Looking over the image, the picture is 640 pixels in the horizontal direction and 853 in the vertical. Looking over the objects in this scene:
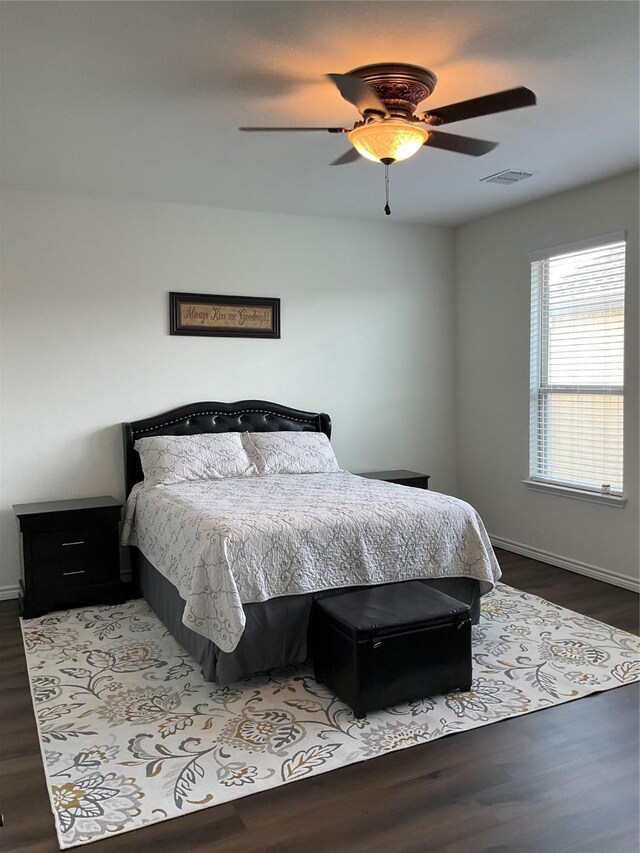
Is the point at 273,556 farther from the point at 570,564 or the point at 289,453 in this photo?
the point at 570,564

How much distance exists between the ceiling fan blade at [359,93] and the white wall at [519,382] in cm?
255

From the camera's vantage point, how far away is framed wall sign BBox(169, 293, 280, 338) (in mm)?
5125

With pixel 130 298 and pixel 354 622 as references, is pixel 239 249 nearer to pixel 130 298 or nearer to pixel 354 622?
pixel 130 298

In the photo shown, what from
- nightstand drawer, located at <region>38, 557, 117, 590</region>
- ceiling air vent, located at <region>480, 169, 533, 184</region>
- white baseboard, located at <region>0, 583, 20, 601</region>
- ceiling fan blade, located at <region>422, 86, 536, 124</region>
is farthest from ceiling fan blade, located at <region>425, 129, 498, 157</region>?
white baseboard, located at <region>0, 583, 20, 601</region>

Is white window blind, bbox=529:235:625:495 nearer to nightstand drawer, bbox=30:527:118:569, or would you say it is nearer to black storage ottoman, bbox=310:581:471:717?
black storage ottoman, bbox=310:581:471:717

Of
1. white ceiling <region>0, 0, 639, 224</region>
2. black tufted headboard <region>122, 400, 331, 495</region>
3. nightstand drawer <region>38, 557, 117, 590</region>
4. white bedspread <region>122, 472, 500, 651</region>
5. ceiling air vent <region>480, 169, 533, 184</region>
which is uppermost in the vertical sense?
ceiling air vent <region>480, 169, 533, 184</region>

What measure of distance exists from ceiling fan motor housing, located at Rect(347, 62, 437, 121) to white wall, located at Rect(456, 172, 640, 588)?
221 centimetres

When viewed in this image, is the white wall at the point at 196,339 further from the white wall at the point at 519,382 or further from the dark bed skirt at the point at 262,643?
the dark bed skirt at the point at 262,643

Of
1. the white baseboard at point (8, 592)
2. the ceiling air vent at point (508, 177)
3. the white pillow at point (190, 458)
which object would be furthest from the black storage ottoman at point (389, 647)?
the ceiling air vent at point (508, 177)

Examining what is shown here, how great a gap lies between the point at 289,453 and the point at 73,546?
159 centimetres

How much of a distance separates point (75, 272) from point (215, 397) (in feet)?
4.35

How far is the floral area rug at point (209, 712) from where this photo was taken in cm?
242

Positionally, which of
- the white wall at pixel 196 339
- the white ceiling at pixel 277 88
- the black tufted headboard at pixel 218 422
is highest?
the white ceiling at pixel 277 88

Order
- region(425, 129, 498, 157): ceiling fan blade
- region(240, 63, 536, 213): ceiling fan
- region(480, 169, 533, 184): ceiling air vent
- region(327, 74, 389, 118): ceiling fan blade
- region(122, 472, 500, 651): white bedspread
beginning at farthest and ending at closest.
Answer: region(480, 169, 533, 184): ceiling air vent < region(122, 472, 500, 651): white bedspread < region(425, 129, 498, 157): ceiling fan blade < region(240, 63, 536, 213): ceiling fan < region(327, 74, 389, 118): ceiling fan blade
